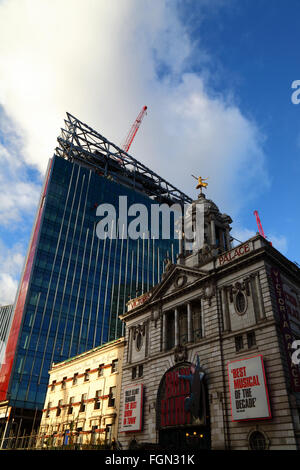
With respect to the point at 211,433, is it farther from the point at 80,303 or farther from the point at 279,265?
the point at 80,303

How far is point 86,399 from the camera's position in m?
53.5

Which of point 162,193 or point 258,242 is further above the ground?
point 162,193

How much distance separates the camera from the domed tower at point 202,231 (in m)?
49.2

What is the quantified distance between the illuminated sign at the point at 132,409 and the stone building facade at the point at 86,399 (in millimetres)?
3962

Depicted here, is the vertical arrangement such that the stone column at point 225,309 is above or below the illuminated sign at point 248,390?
above

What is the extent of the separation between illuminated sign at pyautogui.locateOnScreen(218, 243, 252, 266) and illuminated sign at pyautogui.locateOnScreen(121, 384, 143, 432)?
699 inches

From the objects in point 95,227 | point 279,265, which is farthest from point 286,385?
point 95,227

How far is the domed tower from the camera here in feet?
161

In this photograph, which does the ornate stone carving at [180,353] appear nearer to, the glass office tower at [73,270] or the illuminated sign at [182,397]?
the illuminated sign at [182,397]

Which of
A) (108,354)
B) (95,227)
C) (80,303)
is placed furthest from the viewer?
(95,227)

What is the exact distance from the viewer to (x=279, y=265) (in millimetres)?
39031

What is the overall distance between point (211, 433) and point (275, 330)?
11.3 m

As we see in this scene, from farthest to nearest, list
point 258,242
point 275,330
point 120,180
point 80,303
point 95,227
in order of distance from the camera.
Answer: point 120,180 < point 95,227 < point 80,303 < point 258,242 < point 275,330

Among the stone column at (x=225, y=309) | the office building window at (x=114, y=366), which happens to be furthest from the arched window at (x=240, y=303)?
the office building window at (x=114, y=366)
